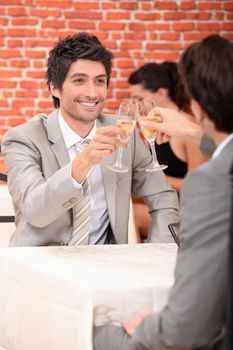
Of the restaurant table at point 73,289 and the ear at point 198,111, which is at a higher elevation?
the ear at point 198,111

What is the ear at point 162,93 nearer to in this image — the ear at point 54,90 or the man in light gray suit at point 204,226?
the ear at point 54,90

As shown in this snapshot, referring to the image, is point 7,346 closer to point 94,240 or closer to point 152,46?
point 94,240

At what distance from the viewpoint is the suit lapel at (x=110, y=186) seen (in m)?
3.05

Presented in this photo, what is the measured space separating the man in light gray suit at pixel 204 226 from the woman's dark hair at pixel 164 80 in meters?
3.35

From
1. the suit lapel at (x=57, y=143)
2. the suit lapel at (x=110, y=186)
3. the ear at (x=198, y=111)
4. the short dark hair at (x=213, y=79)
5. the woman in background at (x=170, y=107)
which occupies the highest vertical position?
the short dark hair at (x=213, y=79)

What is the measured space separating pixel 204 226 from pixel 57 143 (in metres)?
1.44

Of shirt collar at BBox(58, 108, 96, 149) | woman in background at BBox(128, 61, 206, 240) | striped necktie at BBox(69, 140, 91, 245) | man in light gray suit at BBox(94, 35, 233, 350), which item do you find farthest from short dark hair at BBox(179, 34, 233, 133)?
woman in background at BBox(128, 61, 206, 240)

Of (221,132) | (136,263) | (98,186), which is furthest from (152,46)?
(221,132)

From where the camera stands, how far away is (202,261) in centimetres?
172

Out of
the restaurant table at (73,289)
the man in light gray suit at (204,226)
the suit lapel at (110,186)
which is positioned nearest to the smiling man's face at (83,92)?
the suit lapel at (110,186)

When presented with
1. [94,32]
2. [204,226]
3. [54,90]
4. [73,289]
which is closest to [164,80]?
[94,32]

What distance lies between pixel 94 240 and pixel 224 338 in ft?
4.57

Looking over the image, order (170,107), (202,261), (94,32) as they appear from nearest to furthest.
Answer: (202,261), (170,107), (94,32)

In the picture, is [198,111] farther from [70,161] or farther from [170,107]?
[170,107]
